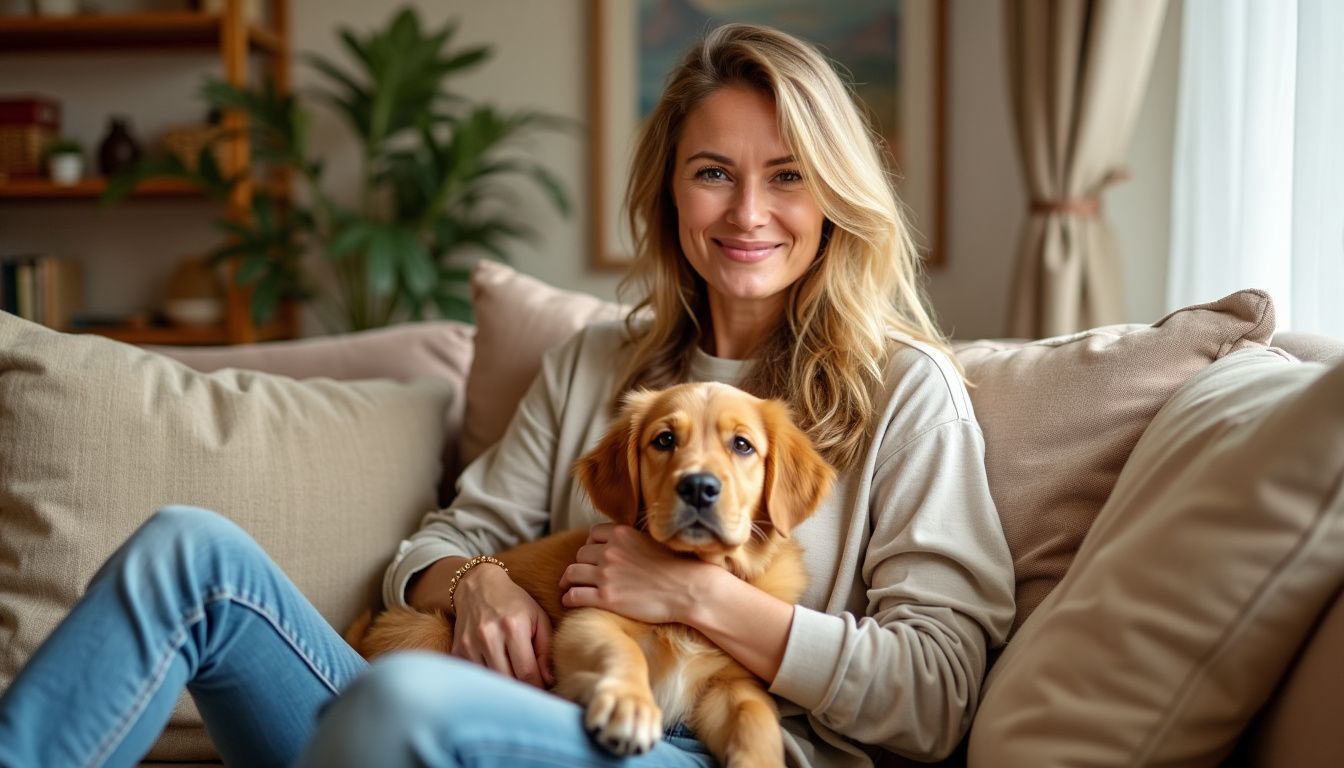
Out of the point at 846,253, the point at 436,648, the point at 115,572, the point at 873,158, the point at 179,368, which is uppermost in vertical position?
the point at 873,158

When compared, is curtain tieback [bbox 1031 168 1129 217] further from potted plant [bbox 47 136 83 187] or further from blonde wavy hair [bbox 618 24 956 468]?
potted plant [bbox 47 136 83 187]

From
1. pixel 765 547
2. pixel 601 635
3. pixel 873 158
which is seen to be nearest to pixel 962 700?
pixel 765 547

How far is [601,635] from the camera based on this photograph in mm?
1464

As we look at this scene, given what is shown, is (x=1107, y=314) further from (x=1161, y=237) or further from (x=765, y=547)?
(x=765, y=547)

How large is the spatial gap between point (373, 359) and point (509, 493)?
1.98 feet

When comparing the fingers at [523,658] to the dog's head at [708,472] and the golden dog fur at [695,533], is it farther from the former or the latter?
the dog's head at [708,472]

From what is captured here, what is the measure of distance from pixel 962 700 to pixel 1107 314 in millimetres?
1911

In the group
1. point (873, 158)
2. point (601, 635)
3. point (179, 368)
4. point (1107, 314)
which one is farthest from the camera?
point (1107, 314)

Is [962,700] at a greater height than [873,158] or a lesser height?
lesser

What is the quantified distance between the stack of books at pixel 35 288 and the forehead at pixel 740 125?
141 inches

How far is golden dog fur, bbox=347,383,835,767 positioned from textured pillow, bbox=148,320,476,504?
0.74 m

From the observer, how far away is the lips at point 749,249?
179 centimetres

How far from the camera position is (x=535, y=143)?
4398mm

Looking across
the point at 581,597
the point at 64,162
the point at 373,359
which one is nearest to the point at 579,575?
the point at 581,597
